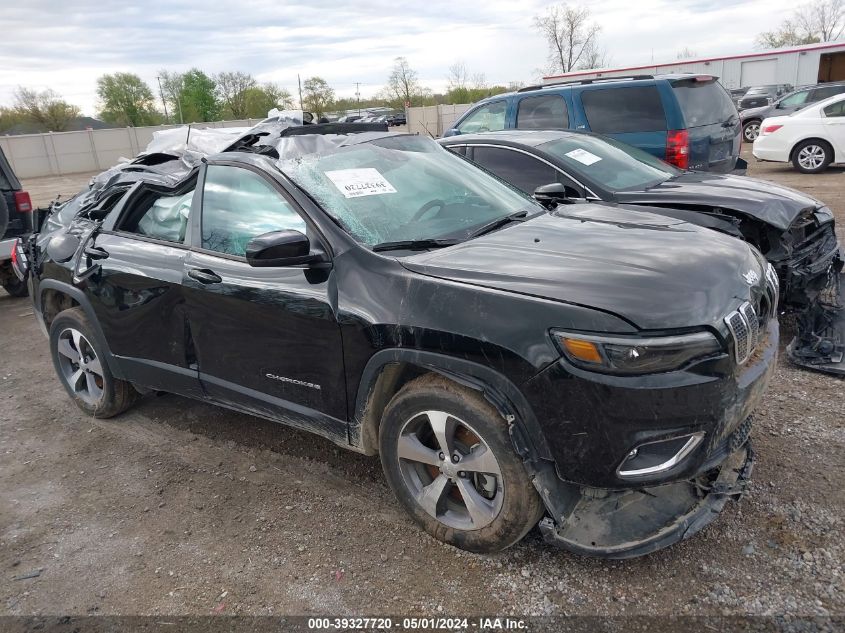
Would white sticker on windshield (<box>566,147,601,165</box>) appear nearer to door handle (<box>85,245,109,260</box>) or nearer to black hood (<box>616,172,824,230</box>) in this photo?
black hood (<box>616,172,824,230</box>)

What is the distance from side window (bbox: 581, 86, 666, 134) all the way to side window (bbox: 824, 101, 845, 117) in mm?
7593

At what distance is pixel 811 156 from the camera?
13117 millimetres

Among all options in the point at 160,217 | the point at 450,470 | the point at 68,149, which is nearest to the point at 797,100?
the point at 160,217

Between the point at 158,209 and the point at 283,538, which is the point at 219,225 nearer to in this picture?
the point at 158,209

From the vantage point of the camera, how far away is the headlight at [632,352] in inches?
89.4

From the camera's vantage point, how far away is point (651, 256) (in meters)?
2.69

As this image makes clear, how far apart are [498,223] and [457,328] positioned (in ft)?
3.41

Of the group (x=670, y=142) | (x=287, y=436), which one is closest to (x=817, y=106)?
(x=670, y=142)

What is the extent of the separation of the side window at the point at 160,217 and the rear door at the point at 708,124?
562cm

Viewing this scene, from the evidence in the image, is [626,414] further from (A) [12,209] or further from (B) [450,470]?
(A) [12,209]

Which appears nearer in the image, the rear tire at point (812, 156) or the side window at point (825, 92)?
the rear tire at point (812, 156)

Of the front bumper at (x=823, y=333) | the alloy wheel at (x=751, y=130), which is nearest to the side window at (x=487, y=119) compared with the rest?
the front bumper at (x=823, y=333)

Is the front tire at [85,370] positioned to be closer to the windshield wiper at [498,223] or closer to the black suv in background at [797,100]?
the windshield wiper at [498,223]

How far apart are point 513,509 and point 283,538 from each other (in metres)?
1.16
